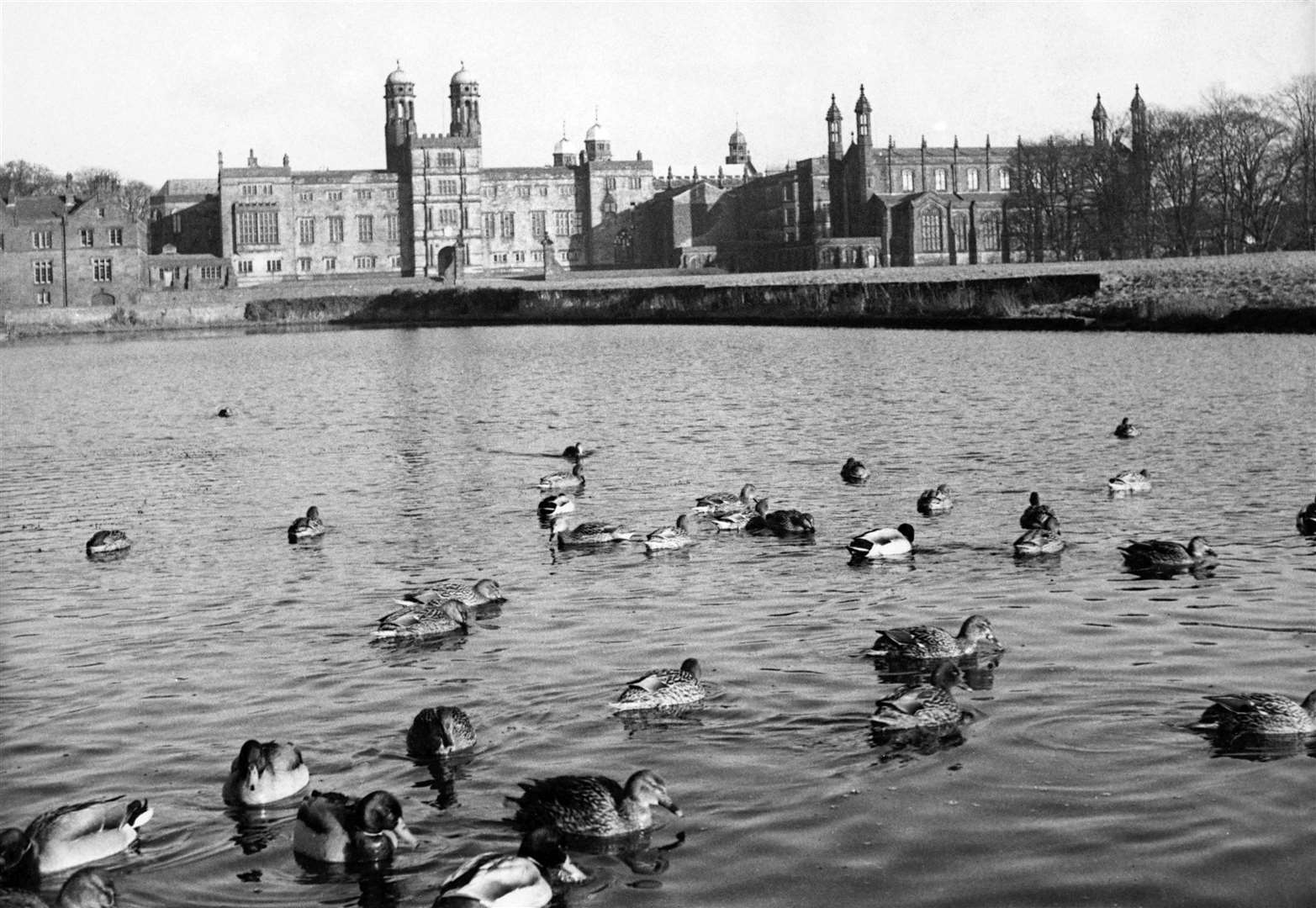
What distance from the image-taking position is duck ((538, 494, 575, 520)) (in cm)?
2336

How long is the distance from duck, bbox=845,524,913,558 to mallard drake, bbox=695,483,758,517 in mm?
2843

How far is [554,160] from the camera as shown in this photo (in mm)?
189125

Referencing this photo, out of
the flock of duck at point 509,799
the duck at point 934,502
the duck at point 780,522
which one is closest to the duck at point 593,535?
the duck at point 780,522

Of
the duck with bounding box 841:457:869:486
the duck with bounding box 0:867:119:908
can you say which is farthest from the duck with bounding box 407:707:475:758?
the duck with bounding box 841:457:869:486

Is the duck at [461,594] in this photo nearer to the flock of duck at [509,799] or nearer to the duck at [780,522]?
the flock of duck at [509,799]

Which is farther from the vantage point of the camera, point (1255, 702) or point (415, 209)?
point (415, 209)

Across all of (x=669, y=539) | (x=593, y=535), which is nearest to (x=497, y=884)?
(x=669, y=539)

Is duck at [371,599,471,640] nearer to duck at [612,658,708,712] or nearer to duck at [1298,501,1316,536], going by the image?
duck at [612,658,708,712]

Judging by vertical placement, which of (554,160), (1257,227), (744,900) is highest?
(554,160)

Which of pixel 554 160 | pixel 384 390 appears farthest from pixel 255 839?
pixel 554 160

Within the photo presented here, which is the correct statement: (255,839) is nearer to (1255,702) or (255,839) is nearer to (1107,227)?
(1255,702)

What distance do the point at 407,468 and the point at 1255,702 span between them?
797 inches

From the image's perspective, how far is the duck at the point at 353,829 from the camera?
10.2 metres

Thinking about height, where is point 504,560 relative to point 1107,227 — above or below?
below
